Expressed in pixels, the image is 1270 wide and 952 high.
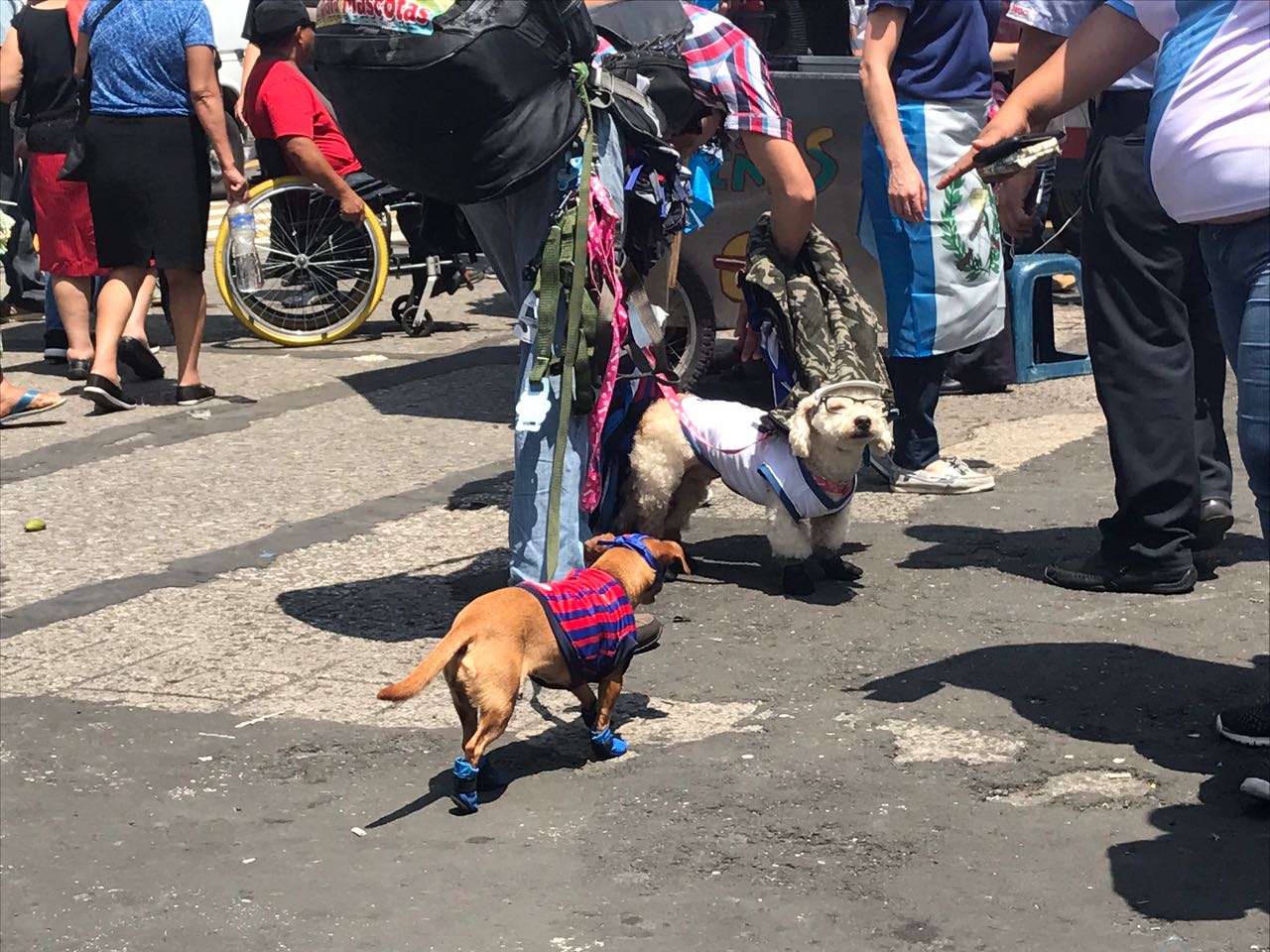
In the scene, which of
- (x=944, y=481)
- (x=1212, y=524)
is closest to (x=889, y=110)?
(x=944, y=481)

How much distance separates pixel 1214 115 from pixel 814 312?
91.6 inches

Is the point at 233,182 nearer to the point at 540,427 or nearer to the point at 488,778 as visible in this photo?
the point at 540,427

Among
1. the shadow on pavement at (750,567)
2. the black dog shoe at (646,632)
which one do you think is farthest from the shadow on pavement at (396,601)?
the black dog shoe at (646,632)

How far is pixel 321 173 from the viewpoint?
32.7 ft

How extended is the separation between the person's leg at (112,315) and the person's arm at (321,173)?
4.84 ft

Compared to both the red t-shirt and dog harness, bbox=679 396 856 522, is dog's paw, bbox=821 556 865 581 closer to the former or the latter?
dog harness, bbox=679 396 856 522

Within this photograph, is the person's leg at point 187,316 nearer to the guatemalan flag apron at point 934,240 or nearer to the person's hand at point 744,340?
the person's hand at point 744,340

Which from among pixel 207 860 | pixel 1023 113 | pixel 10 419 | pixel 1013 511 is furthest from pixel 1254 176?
pixel 10 419

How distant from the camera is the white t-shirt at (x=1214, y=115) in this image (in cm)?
358

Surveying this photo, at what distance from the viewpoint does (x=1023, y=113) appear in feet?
15.0

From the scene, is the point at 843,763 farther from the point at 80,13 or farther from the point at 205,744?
the point at 80,13

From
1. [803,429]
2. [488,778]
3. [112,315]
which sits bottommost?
[488,778]

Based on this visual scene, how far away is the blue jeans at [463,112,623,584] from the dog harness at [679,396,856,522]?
744 mm

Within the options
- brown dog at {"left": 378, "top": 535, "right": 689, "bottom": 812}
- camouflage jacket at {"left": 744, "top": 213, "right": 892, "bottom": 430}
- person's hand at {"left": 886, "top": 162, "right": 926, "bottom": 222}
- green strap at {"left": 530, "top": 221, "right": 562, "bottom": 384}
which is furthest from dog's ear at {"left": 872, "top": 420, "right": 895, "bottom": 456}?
brown dog at {"left": 378, "top": 535, "right": 689, "bottom": 812}
